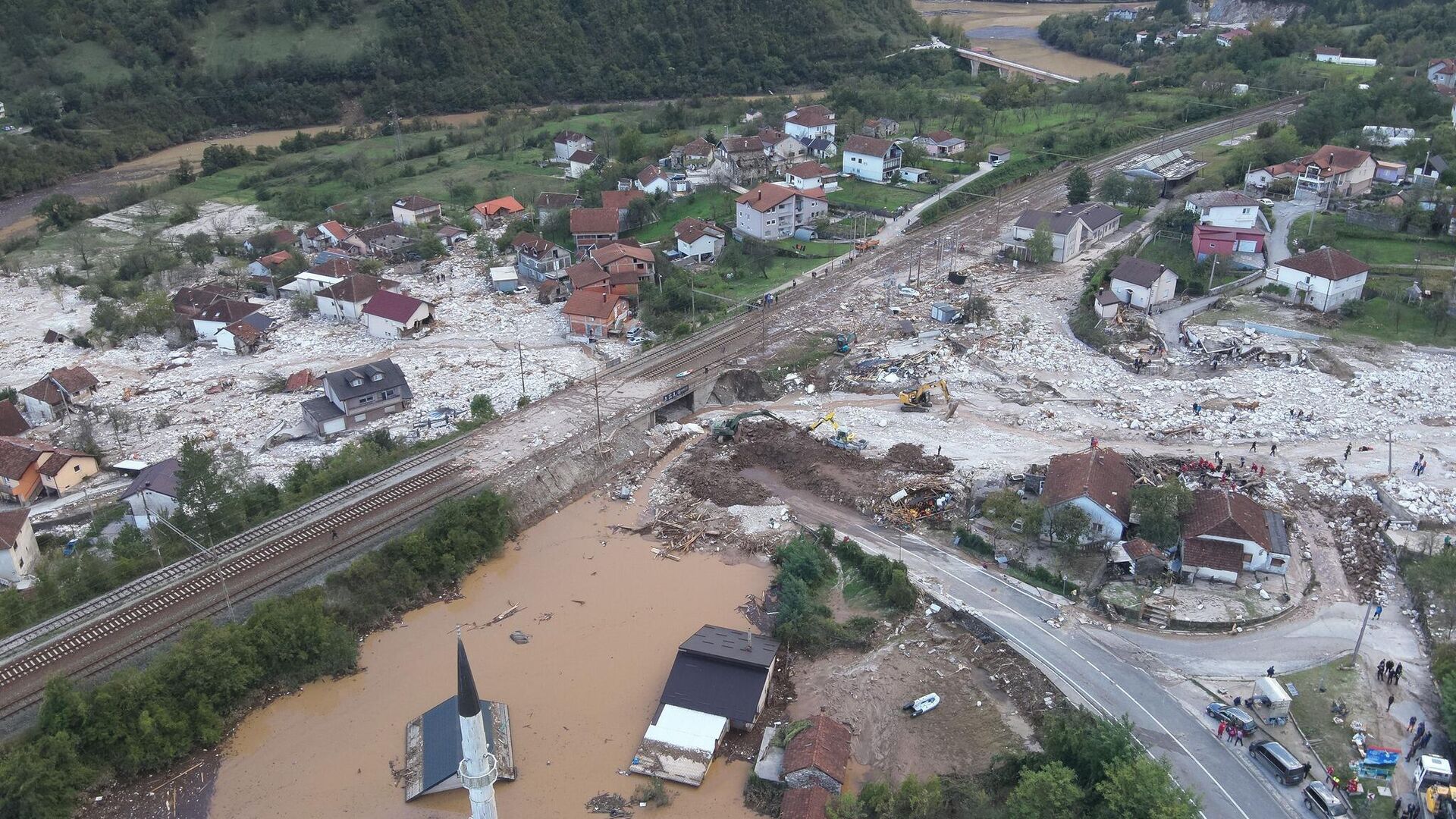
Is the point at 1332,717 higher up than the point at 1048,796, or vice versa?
the point at 1048,796

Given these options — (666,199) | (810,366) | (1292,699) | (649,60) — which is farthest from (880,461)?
(649,60)

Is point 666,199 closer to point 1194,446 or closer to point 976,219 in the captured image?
point 976,219

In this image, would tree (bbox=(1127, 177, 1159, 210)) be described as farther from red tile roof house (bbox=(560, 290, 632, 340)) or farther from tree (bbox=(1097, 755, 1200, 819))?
tree (bbox=(1097, 755, 1200, 819))

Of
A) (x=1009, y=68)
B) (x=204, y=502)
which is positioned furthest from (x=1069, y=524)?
(x=1009, y=68)

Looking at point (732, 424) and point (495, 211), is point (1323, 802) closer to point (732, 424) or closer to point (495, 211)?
point (732, 424)

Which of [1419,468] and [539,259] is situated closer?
[1419,468]

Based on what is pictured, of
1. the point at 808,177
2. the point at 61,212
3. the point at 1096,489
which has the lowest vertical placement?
the point at 61,212
